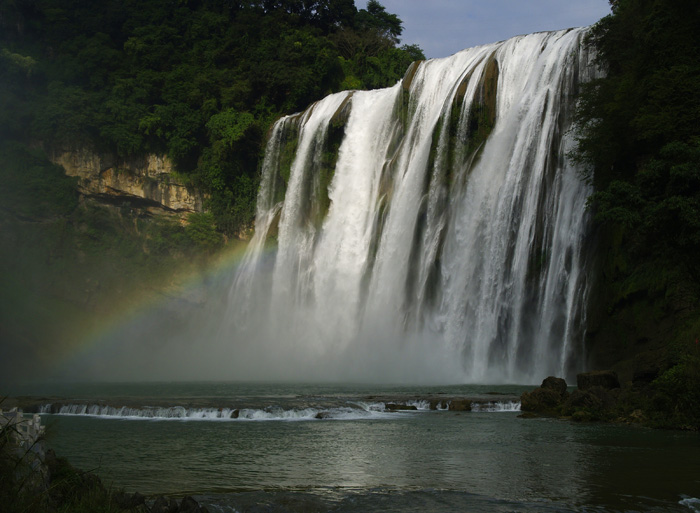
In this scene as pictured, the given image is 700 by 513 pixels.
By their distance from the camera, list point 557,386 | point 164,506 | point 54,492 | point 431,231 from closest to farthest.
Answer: point 54,492 → point 164,506 → point 557,386 → point 431,231

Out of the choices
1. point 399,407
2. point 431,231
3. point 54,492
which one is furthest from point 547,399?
point 431,231

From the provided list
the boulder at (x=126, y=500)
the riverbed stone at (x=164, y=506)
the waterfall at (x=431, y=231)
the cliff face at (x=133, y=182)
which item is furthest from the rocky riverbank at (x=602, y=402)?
the cliff face at (x=133, y=182)

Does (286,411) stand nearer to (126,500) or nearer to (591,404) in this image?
(591,404)

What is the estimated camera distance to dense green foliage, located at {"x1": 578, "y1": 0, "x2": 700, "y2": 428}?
1697cm

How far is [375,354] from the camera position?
31672mm

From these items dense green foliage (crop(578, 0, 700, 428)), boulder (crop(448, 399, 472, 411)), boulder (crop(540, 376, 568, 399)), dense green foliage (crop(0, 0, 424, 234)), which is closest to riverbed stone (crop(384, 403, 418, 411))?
boulder (crop(448, 399, 472, 411))

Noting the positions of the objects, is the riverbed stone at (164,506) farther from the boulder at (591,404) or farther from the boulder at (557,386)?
the boulder at (557,386)

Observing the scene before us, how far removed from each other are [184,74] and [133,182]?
9221 mm

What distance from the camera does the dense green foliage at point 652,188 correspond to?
55.7ft

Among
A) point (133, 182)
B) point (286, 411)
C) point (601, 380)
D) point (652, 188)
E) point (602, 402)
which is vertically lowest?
point (286, 411)

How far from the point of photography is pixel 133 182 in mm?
47812

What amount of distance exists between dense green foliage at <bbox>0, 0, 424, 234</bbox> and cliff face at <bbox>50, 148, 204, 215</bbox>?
815 millimetres

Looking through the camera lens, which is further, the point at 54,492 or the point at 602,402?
the point at 602,402

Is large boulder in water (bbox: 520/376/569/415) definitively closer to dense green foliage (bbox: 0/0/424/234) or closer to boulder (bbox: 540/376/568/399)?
boulder (bbox: 540/376/568/399)
